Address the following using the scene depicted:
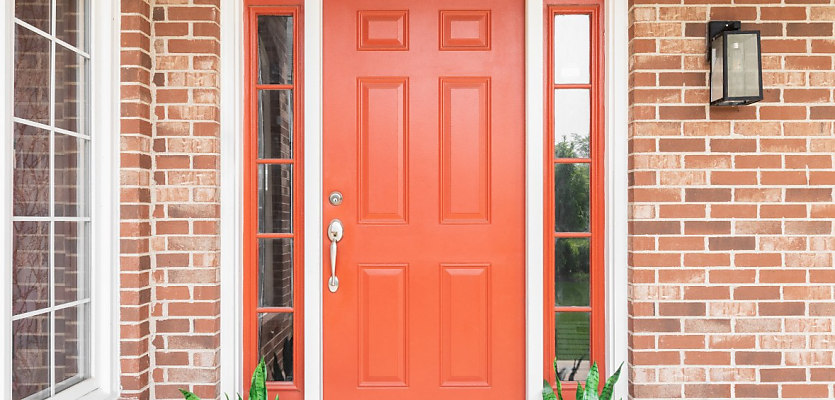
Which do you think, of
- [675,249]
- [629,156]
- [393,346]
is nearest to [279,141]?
[393,346]

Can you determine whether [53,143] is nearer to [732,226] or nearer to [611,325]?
[611,325]

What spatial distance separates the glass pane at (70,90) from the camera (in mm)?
2201

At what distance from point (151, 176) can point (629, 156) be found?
2037 millimetres

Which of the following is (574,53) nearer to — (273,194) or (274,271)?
(273,194)

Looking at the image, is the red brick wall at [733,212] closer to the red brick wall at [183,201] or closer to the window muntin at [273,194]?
the window muntin at [273,194]

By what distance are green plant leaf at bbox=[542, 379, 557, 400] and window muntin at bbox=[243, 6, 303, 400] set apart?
1.07 metres

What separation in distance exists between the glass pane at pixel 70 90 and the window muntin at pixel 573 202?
1.91 m

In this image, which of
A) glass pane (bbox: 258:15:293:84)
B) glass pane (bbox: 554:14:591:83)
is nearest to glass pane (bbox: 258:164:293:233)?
glass pane (bbox: 258:15:293:84)

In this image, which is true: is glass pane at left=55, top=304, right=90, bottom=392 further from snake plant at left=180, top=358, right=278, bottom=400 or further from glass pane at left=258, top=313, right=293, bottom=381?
glass pane at left=258, top=313, right=293, bottom=381

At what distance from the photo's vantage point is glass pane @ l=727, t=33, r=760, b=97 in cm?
236

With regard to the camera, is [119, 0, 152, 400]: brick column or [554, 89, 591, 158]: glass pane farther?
[554, 89, 591, 158]: glass pane

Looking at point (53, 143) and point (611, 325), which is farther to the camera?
point (611, 325)

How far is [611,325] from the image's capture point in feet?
8.46

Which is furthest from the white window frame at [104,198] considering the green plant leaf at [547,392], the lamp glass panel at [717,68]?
the lamp glass panel at [717,68]
